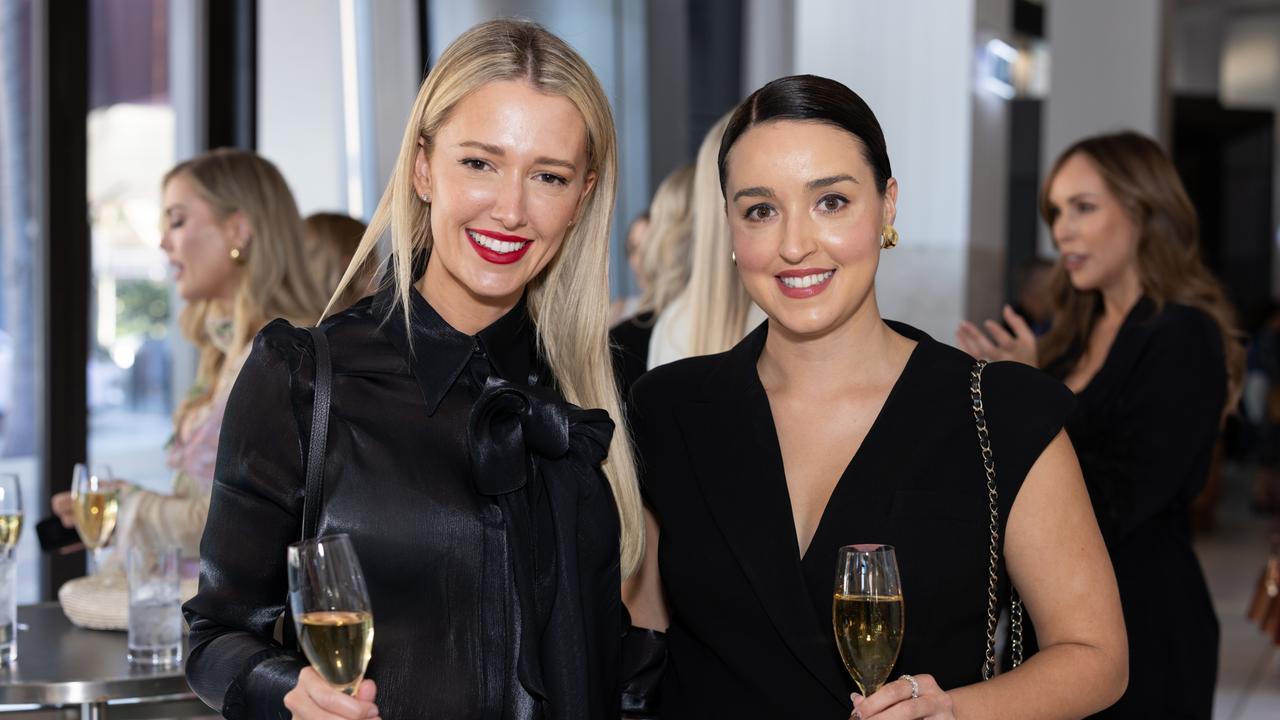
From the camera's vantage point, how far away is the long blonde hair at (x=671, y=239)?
13.4ft

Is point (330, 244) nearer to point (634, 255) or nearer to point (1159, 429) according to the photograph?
point (634, 255)

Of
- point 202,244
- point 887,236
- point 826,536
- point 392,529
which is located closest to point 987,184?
point 202,244

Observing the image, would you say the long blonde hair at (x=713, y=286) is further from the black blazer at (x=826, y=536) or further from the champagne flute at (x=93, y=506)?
the champagne flute at (x=93, y=506)

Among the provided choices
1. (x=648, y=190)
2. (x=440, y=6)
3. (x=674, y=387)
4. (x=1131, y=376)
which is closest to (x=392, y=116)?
(x=440, y=6)

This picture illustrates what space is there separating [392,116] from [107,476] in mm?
3778

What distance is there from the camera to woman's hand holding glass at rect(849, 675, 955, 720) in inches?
64.2

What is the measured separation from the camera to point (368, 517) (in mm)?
1718

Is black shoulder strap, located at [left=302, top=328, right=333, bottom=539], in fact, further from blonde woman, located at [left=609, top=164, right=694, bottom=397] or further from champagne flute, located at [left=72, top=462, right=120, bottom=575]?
blonde woman, located at [left=609, top=164, right=694, bottom=397]

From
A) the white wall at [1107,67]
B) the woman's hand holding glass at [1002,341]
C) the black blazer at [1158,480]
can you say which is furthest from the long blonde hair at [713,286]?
the white wall at [1107,67]

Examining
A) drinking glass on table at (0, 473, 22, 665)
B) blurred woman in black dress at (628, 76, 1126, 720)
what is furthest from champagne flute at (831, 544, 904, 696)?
drinking glass on table at (0, 473, 22, 665)

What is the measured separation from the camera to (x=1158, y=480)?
10.8ft

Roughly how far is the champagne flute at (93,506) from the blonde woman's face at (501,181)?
1.40 metres

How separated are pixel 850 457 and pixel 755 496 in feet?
0.50

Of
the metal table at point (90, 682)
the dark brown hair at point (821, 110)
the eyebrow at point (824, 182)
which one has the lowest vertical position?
the metal table at point (90, 682)
